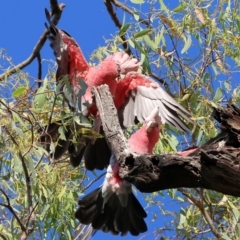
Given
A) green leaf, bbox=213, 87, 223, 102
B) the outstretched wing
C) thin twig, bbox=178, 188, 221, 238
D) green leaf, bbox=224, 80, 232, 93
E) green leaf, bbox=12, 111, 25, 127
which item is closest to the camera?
green leaf, bbox=12, 111, 25, 127

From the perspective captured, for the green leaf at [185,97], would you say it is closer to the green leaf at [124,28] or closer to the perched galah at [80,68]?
the perched galah at [80,68]

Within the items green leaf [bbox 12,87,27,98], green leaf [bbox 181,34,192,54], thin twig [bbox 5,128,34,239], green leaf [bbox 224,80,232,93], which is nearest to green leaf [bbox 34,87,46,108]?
green leaf [bbox 12,87,27,98]

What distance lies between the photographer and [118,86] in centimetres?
370

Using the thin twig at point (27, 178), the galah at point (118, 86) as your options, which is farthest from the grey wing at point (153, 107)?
the thin twig at point (27, 178)

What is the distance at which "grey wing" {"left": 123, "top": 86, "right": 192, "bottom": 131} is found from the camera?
3350 mm

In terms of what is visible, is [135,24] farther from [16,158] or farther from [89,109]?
[16,158]

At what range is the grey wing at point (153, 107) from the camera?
3350mm

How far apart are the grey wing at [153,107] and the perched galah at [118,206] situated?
0.33ft

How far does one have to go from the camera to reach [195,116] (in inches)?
127

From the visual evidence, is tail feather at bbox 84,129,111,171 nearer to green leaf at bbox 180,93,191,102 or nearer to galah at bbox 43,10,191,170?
galah at bbox 43,10,191,170

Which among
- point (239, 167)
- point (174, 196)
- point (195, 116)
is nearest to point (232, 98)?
point (195, 116)

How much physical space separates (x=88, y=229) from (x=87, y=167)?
34 centimetres

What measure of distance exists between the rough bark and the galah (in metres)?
1.03

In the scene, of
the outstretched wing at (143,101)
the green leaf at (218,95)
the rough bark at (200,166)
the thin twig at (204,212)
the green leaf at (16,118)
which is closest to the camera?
the rough bark at (200,166)
